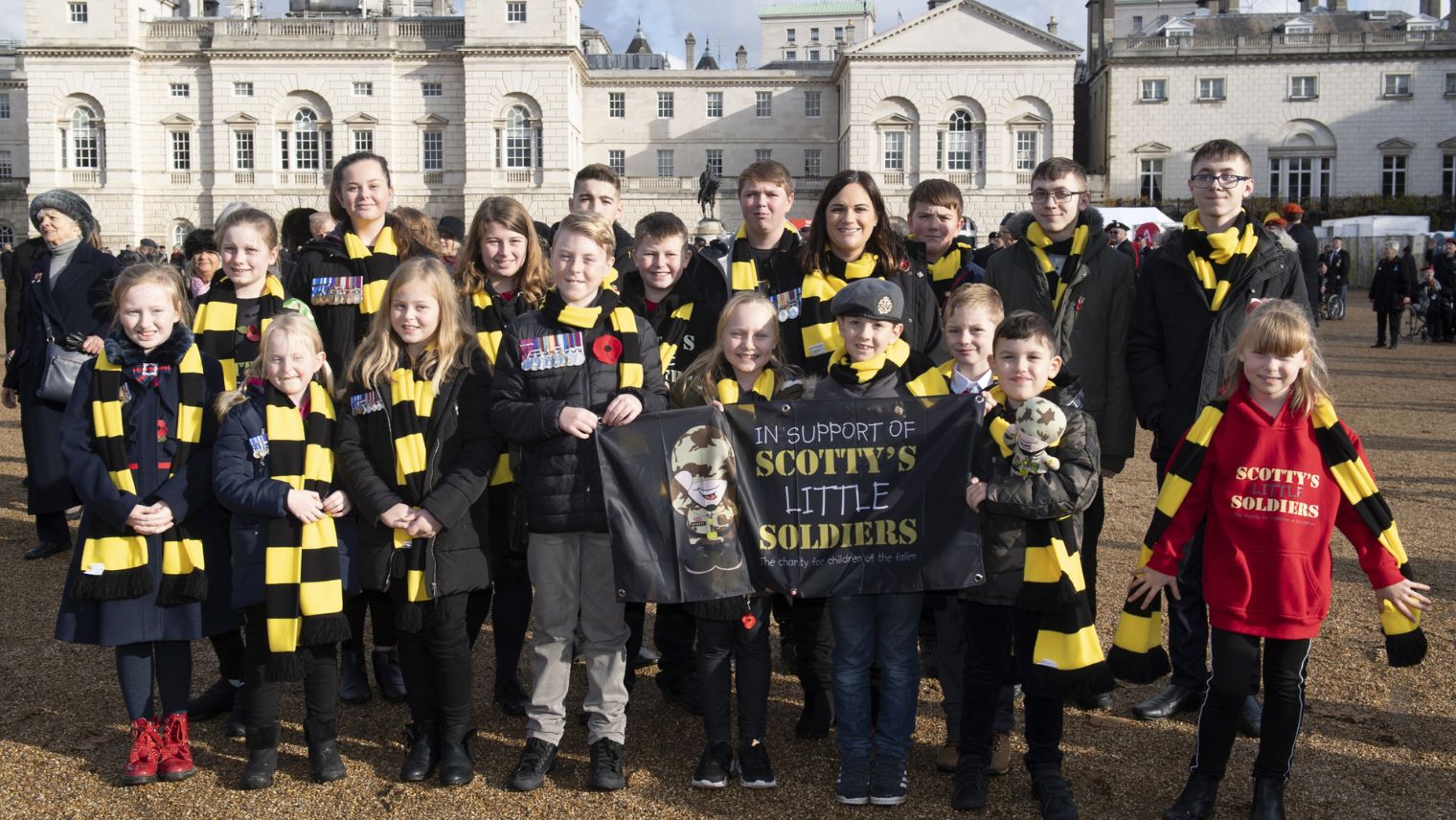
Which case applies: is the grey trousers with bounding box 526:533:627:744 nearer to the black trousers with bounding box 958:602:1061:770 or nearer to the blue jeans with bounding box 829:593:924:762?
the blue jeans with bounding box 829:593:924:762

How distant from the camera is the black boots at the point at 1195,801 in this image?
388 centimetres

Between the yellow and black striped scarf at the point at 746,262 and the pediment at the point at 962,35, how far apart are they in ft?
182

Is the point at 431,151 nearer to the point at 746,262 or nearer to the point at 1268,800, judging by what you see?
the point at 746,262

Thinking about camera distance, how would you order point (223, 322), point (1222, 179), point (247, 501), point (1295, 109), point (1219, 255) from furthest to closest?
point (1295, 109), point (223, 322), point (1219, 255), point (1222, 179), point (247, 501)

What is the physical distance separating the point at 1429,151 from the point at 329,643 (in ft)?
215

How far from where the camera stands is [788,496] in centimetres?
436

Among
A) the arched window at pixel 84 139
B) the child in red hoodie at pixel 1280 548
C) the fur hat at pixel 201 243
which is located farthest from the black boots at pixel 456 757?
the arched window at pixel 84 139

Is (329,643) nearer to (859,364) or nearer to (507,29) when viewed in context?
(859,364)

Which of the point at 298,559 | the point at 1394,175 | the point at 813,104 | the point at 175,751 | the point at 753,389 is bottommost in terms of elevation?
the point at 175,751

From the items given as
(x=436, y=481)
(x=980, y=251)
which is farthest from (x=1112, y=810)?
(x=980, y=251)

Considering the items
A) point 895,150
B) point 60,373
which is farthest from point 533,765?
point 895,150

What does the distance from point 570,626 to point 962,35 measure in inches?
2296

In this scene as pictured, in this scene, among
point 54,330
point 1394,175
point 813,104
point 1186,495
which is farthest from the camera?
point 813,104

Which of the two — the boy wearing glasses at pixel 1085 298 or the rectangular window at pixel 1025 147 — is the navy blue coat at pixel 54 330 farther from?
the rectangular window at pixel 1025 147
